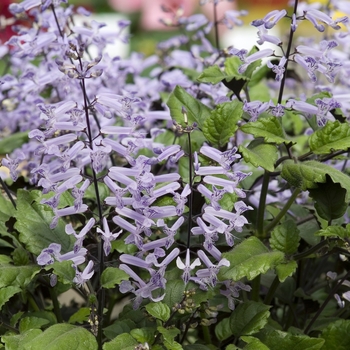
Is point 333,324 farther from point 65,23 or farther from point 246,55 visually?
point 65,23

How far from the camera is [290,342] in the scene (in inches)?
31.9

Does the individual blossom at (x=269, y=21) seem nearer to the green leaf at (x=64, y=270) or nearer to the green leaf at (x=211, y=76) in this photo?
the green leaf at (x=211, y=76)

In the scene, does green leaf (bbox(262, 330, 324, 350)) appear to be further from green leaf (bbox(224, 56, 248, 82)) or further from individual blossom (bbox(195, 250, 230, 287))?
green leaf (bbox(224, 56, 248, 82))

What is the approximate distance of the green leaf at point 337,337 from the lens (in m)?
0.85

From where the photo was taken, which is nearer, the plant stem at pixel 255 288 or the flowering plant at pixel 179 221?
the flowering plant at pixel 179 221

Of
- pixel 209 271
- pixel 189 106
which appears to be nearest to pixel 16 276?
pixel 209 271

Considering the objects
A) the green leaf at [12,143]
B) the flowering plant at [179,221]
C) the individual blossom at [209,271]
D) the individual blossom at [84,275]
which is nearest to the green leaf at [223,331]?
the flowering plant at [179,221]

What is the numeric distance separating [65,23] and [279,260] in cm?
63

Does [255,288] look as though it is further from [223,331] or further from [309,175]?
[309,175]

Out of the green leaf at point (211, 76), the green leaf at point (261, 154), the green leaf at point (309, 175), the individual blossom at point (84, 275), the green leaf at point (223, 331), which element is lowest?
the green leaf at point (223, 331)

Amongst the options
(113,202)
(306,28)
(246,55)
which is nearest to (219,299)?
(113,202)

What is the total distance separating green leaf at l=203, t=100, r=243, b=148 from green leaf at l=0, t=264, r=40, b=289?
29cm

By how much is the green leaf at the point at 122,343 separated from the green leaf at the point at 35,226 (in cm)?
16

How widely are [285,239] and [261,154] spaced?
12 centimetres
